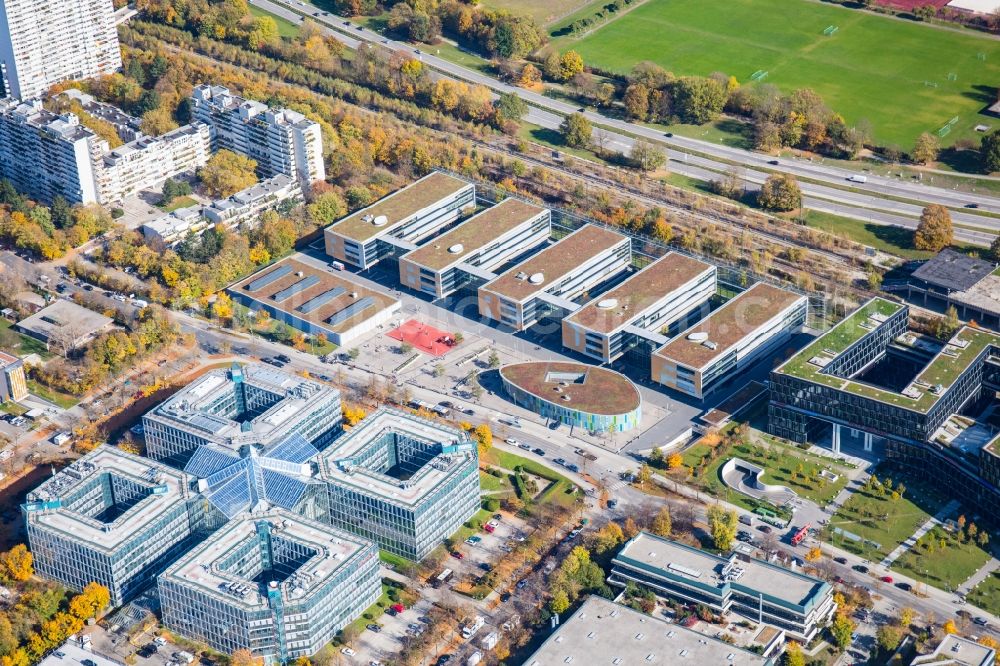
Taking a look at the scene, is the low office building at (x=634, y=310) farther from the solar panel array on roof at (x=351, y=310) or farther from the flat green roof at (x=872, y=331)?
the solar panel array on roof at (x=351, y=310)

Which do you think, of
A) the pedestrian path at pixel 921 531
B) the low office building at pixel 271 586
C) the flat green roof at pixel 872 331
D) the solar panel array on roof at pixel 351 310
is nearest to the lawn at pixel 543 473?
the low office building at pixel 271 586

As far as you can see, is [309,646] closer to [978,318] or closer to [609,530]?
[609,530]

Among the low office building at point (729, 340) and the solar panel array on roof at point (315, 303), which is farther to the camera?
the solar panel array on roof at point (315, 303)

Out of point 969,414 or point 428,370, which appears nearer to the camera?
point 969,414

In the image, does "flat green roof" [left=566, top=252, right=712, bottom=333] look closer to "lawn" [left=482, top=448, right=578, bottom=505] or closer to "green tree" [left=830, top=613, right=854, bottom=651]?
"lawn" [left=482, top=448, right=578, bottom=505]

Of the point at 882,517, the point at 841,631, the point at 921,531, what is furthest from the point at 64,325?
the point at 921,531

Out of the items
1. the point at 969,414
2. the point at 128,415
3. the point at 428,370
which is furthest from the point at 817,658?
the point at 128,415
